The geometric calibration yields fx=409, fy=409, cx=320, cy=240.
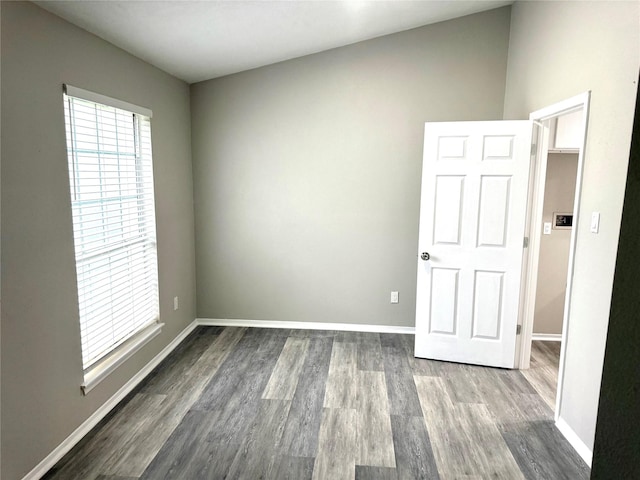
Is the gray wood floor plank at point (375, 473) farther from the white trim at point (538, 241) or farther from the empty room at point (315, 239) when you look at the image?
the white trim at point (538, 241)

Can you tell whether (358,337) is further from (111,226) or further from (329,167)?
(111,226)

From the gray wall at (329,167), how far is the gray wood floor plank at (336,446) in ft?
4.94

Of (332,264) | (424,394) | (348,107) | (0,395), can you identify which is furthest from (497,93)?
(0,395)

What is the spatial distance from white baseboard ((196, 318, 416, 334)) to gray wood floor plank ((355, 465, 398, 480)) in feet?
6.33

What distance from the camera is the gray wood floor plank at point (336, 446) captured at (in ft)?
6.88

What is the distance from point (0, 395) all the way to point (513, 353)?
3.27 metres

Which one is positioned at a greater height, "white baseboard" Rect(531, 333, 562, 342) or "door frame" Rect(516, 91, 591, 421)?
"door frame" Rect(516, 91, 591, 421)

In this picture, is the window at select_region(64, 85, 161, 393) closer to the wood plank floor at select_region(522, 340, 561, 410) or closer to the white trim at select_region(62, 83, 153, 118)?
the white trim at select_region(62, 83, 153, 118)

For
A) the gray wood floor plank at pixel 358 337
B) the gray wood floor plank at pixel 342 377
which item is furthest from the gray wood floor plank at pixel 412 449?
the gray wood floor plank at pixel 358 337

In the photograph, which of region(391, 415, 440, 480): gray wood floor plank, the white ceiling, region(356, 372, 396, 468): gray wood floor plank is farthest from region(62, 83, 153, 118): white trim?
region(391, 415, 440, 480): gray wood floor plank

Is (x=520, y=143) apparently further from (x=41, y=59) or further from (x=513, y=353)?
(x=41, y=59)

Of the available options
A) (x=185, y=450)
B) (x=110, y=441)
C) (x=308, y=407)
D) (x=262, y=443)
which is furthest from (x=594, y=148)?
(x=110, y=441)

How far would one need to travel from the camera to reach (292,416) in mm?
2596

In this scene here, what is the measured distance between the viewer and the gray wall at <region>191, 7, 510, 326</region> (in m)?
3.63
